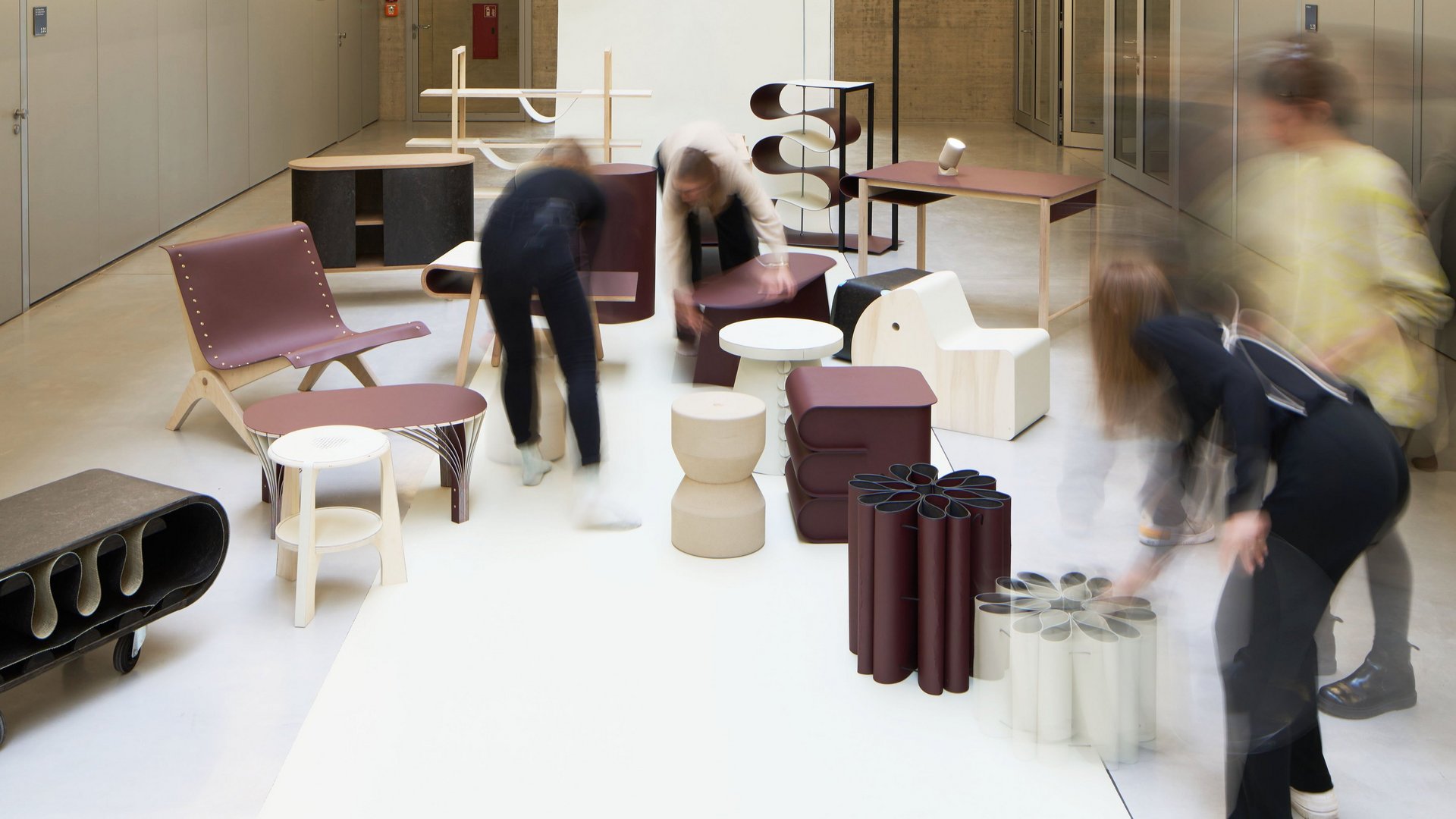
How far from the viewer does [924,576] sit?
3287 millimetres

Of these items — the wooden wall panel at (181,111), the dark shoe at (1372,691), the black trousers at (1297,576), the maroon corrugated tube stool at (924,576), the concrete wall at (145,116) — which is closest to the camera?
the black trousers at (1297,576)

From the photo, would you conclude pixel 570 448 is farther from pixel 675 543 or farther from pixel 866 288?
pixel 866 288

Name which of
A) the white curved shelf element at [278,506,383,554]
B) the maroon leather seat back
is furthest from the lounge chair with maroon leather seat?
the white curved shelf element at [278,506,383,554]

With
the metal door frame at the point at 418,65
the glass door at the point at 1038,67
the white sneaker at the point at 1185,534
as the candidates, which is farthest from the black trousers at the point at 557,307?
the metal door frame at the point at 418,65

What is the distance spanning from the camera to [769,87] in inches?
389

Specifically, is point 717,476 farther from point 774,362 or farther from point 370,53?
point 370,53

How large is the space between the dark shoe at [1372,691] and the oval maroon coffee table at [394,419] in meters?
2.88

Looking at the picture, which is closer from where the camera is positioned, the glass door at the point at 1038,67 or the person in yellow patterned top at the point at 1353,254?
the person in yellow patterned top at the point at 1353,254

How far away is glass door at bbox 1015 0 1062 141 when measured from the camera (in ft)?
52.1

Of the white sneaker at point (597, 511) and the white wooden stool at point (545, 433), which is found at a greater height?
the white wooden stool at point (545, 433)

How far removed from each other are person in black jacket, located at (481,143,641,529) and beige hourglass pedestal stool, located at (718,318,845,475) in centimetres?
73

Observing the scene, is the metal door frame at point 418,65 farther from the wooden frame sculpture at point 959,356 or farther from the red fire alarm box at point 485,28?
the wooden frame sculpture at point 959,356

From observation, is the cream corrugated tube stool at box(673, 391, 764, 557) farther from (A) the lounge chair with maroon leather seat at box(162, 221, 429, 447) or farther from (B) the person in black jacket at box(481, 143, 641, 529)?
(A) the lounge chair with maroon leather seat at box(162, 221, 429, 447)

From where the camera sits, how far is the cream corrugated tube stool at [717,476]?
4.16m
